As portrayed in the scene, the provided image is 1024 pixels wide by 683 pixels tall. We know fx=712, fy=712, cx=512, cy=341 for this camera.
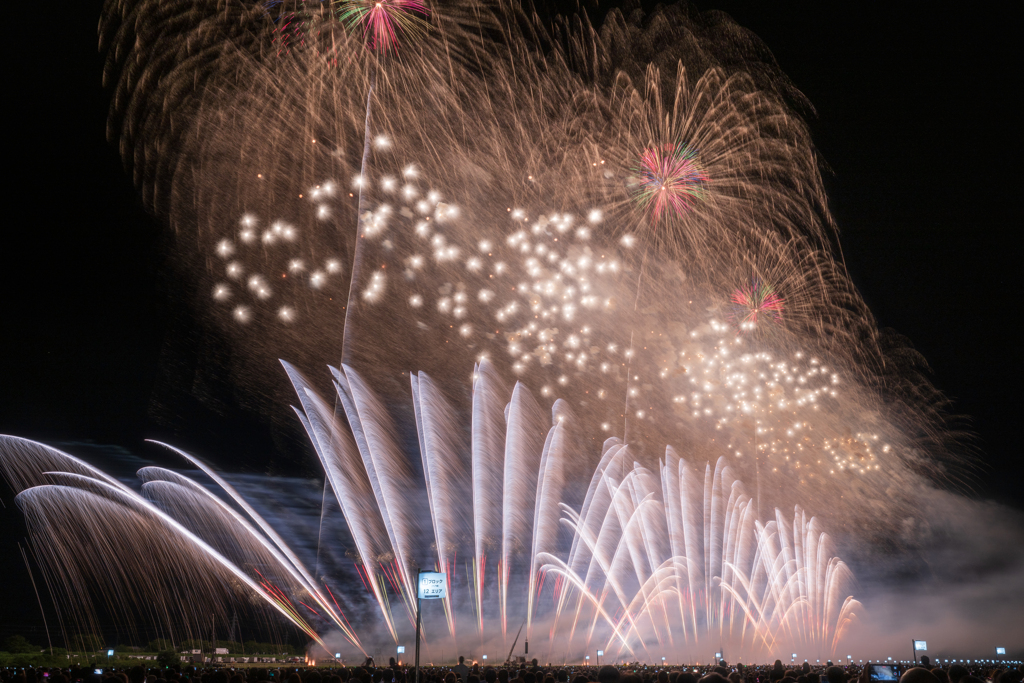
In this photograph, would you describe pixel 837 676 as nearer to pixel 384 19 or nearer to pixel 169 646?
pixel 384 19

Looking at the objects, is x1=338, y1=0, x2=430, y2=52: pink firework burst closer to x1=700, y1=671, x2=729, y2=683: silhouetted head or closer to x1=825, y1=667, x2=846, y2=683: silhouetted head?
x1=825, y1=667, x2=846, y2=683: silhouetted head

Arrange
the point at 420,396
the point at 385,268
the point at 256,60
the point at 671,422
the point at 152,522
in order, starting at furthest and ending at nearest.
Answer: the point at 671,422
the point at 152,522
the point at 420,396
the point at 385,268
the point at 256,60

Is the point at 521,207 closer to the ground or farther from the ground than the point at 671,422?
farther from the ground

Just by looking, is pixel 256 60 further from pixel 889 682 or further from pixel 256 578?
pixel 256 578

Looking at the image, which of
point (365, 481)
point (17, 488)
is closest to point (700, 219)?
point (365, 481)

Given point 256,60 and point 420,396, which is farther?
point 420,396

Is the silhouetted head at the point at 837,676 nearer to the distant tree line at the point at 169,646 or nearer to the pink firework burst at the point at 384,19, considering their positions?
the pink firework burst at the point at 384,19
